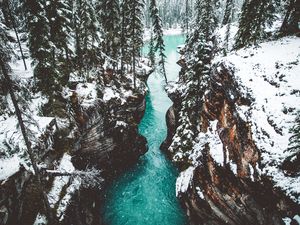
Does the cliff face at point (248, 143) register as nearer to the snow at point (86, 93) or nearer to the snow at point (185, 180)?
the snow at point (185, 180)

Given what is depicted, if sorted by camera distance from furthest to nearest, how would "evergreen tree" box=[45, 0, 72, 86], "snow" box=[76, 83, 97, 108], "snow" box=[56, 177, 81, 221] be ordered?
"snow" box=[76, 83, 97, 108] < "evergreen tree" box=[45, 0, 72, 86] < "snow" box=[56, 177, 81, 221]

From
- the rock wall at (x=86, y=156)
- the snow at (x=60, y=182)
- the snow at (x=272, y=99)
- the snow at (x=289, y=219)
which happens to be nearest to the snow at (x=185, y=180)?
the rock wall at (x=86, y=156)

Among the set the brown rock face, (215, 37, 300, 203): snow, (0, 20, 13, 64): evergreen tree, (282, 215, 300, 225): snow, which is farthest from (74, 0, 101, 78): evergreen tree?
(282, 215, 300, 225): snow

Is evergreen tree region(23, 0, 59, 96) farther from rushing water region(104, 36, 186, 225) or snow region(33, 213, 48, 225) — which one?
rushing water region(104, 36, 186, 225)

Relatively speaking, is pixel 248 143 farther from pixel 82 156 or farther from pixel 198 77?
pixel 82 156

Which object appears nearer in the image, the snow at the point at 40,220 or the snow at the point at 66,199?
the snow at the point at 40,220

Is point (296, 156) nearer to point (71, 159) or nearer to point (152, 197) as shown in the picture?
point (152, 197)
